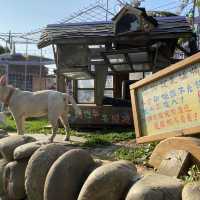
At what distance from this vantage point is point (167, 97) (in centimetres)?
575

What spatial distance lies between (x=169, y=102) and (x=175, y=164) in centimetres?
91

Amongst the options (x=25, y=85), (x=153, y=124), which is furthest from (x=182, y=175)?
(x=25, y=85)

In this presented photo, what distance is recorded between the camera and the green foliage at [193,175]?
4.55 m

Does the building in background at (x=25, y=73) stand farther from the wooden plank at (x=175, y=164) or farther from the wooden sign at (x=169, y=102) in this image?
the wooden plank at (x=175, y=164)

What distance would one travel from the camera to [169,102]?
5.72 metres

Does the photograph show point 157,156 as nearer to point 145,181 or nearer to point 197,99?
point 197,99

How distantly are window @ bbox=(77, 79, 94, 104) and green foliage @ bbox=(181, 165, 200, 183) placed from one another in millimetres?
10434

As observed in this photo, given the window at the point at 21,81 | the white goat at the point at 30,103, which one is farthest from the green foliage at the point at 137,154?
the window at the point at 21,81

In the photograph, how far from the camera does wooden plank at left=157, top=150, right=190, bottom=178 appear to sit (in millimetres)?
5031

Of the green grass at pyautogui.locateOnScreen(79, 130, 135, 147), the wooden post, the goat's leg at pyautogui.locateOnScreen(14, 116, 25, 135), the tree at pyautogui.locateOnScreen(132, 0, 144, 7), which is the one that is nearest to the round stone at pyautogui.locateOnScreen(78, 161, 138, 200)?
the green grass at pyautogui.locateOnScreen(79, 130, 135, 147)

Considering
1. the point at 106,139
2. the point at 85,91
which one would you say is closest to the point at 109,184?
the point at 106,139

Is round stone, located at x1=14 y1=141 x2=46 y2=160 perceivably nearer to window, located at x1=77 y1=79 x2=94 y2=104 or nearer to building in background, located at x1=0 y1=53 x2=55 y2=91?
window, located at x1=77 y1=79 x2=94 y2=104

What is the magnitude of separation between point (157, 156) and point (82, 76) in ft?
30.4

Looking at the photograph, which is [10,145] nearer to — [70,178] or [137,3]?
[70,178]
